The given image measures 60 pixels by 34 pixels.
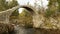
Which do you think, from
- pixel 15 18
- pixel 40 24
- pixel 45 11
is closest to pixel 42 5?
pixel 45 11

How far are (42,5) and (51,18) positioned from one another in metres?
1.14

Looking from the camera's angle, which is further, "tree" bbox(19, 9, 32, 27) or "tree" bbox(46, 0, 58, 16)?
"tree" bbox(19, 9, 32, 27)

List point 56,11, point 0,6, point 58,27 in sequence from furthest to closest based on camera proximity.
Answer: point 0,6, point 56,11, point 58,27

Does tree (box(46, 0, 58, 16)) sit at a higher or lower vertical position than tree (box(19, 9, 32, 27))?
higher

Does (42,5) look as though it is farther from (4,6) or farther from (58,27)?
(4,6)

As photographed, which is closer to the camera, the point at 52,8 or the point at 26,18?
the point at 52,8

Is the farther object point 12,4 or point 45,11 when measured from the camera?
point 12,4

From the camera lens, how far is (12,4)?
15094 millimetres

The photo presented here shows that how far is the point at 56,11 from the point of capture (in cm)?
1244

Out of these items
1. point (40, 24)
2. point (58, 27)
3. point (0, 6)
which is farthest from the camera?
point (0, 6)

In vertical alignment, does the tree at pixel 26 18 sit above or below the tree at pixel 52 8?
below

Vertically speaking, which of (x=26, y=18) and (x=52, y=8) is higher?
(x=52, y=8)

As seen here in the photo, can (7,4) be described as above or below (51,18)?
above

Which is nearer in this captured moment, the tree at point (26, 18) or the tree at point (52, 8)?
the tree at point (52, 8)
